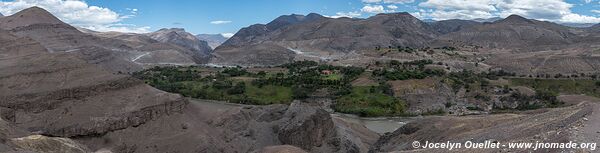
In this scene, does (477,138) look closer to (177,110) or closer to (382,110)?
(177,110)

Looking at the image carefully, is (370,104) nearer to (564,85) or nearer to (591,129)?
(564,85)

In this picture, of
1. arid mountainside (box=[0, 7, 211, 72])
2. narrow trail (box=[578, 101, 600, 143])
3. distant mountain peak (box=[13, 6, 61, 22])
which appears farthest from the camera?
distant mountain peak (box=[13, 6, 61, 22])

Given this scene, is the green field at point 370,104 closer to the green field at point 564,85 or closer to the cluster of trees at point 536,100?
the cluster of trees at point 536,100

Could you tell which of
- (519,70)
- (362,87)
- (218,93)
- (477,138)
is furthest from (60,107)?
(519,70)

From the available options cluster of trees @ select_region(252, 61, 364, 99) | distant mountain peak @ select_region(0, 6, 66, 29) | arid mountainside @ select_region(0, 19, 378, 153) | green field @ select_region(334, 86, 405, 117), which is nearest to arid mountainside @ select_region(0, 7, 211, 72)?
distant mountain peak @ select_region(0, 6, 66, 29)

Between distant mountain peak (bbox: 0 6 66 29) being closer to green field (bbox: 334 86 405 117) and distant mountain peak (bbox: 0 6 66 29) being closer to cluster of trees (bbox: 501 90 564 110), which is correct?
green field (bbox: 334 86 405 117)
